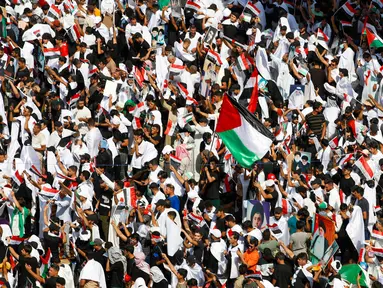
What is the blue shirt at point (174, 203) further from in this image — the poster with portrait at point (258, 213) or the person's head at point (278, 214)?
the person's head at point (278, 214)

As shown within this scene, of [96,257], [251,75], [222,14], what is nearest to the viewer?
[96,257]

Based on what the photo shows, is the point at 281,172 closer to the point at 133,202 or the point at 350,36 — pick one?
the point at 133,202

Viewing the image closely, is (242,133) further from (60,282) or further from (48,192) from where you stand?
(60,282)

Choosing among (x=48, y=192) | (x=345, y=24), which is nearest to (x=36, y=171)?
(x=48, y=192)

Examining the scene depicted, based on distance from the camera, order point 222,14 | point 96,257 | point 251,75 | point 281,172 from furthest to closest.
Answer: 1. point 222,14
2. point 251,75
3. point 281,172
4. point 96,257

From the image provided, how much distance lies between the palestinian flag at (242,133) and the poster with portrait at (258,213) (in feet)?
2.25

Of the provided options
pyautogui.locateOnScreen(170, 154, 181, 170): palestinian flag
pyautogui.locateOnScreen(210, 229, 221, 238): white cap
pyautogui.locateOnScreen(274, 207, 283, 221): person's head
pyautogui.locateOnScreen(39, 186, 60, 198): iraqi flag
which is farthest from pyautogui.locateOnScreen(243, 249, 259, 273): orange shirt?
pyautogui.locateOnScreen(39, 186, 60, 198): iraqi flag

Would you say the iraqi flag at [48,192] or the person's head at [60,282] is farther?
the iraqi flag at [48,192]

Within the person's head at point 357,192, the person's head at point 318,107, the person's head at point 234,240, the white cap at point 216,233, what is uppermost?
the person's head at point 318,107

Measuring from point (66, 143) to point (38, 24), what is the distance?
4.02 m

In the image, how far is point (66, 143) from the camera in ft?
106

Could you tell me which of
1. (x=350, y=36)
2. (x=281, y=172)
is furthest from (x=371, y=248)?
(x=350, y=36)

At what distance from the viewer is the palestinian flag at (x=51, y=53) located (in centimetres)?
3497

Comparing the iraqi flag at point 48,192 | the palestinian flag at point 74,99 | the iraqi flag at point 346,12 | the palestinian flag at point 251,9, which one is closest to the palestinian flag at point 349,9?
the iraqi flag at point 346,12
